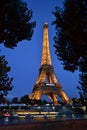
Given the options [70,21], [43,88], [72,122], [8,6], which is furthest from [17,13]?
[43,88]

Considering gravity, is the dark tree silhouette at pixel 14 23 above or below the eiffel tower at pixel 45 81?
below

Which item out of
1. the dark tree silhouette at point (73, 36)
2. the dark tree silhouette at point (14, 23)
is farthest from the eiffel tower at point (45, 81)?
the dark tree silhouette at point (14, 23)

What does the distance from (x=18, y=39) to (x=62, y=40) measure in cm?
535

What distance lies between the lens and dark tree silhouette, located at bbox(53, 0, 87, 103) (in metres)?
19.0

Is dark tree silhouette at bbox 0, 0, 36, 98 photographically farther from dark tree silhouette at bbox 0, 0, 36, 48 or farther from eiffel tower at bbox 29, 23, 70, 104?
eiffel tower at bbox 29, 23, 70, 104

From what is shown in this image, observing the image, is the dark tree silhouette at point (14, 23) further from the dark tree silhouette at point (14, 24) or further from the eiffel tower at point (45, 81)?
the eiffel tower at point (45, 81)

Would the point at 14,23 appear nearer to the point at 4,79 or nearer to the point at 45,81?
the point at 4,79

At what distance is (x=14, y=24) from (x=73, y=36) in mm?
3441

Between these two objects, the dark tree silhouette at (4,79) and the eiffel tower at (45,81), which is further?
the eiffel tower at (45,81)

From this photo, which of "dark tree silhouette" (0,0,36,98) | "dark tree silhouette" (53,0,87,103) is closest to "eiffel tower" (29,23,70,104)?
"dark tree silhouette" (53,0,87,103)

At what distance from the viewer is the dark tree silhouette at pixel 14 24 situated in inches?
691

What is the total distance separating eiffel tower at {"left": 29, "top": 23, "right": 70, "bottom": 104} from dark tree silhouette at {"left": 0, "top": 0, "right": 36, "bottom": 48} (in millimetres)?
43572

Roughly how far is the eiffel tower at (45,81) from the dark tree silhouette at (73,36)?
36743 mm

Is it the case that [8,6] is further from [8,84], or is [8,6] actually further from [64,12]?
[8,84]
